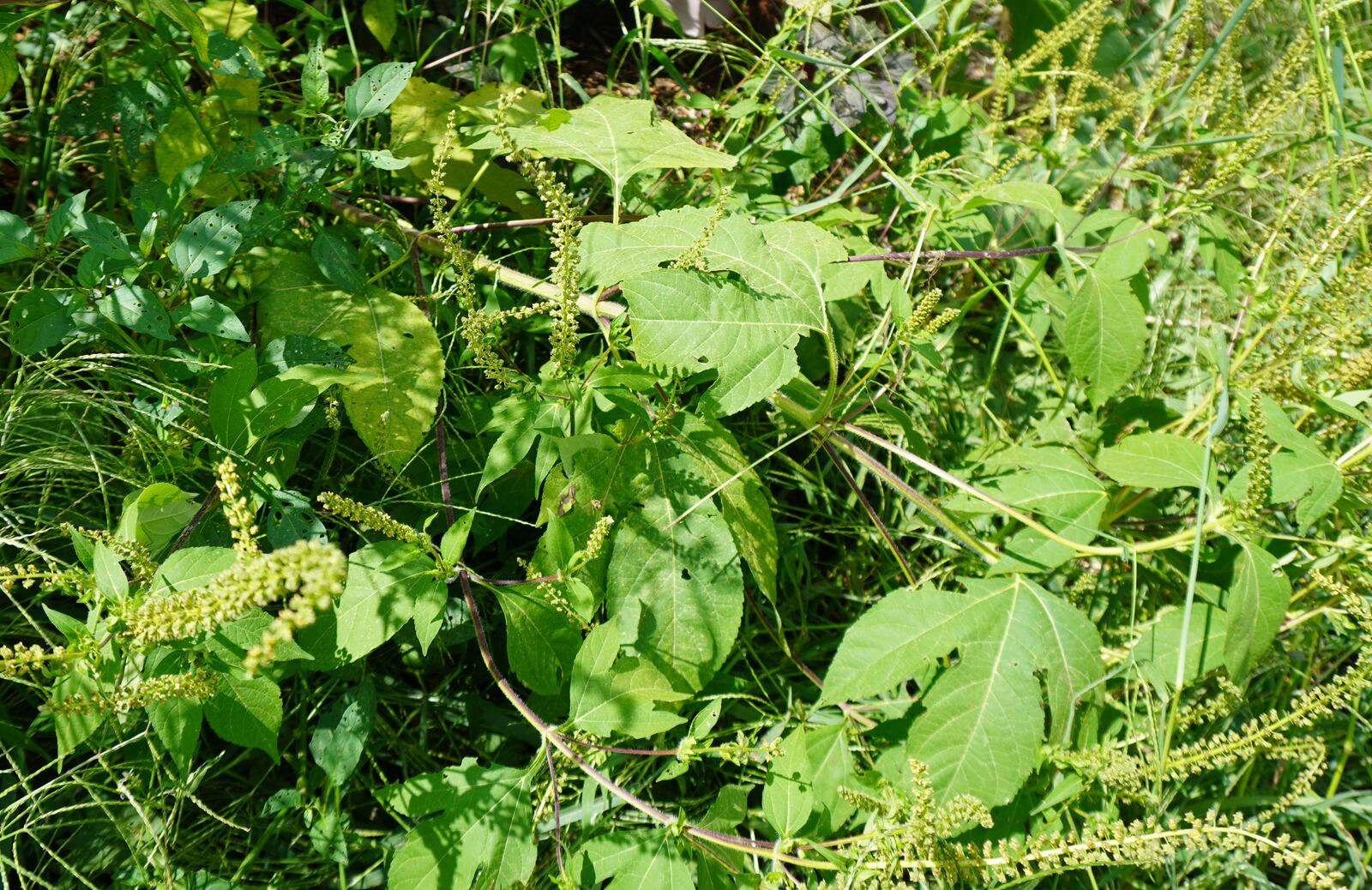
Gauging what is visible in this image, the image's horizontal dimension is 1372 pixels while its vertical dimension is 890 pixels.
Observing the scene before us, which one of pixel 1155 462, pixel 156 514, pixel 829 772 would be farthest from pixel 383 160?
pixel 1155 462

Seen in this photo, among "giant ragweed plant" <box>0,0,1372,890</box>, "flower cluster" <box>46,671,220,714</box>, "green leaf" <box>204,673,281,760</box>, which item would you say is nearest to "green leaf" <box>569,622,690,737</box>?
"giant ragweed plant" <box>0,0,1372,890</box>

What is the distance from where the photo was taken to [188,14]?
180 cm

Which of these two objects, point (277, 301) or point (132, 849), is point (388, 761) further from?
point (277, 301)

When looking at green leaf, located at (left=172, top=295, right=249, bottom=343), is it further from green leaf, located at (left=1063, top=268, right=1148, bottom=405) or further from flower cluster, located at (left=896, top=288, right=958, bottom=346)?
green leaf, located at (left=1063, top=268, right=1148, bottom=405)

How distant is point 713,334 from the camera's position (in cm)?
191

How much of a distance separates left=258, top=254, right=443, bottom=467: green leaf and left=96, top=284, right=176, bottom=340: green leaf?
0.27 metres

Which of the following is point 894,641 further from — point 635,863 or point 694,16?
point 694,16

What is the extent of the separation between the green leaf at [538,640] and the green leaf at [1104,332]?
4.57ft

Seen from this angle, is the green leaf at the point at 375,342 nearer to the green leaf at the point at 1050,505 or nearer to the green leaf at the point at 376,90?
the green leaf at the point at 376,90

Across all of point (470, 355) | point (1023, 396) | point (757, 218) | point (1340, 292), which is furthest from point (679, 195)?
point (1340, 292)

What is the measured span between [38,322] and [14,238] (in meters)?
0.18

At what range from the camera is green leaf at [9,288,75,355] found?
1737 millimetres

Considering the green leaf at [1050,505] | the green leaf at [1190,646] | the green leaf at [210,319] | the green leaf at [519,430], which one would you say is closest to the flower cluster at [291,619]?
the green leaf at [519,430]

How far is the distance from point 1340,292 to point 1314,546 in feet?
2.23
